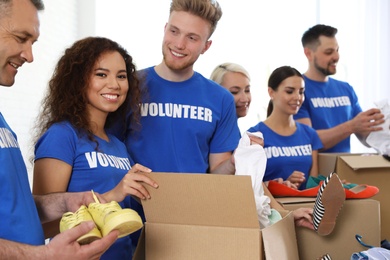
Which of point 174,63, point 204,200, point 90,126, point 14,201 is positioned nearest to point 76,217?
point 14,201

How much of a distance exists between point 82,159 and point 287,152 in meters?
1.31

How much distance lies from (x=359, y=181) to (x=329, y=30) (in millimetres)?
1231

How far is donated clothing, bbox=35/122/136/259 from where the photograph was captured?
60.7 inches

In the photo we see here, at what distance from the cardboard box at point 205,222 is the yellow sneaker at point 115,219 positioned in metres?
0.22

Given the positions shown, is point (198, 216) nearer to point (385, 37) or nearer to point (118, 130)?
point (118, 130)

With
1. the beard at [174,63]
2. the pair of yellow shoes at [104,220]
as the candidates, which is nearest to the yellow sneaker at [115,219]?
the pair of yellow shoes at [104,220]

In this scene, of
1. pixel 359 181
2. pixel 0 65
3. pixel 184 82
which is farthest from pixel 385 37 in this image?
pixel 0 65

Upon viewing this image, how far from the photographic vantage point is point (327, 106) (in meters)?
3.15

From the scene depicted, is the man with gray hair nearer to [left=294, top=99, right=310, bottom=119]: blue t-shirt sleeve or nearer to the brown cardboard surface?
the brown cardboard surface

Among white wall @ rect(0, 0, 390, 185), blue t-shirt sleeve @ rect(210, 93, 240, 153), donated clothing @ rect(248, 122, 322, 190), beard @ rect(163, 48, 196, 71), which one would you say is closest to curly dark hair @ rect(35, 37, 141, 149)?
beard @ rect(163, 48, 196, 71)

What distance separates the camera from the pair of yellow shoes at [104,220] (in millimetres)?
1154

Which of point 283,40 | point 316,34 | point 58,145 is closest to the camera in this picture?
point 58,145

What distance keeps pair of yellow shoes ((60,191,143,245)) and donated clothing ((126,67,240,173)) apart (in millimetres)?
753

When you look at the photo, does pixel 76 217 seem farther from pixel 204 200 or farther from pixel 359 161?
pixel 359 161
